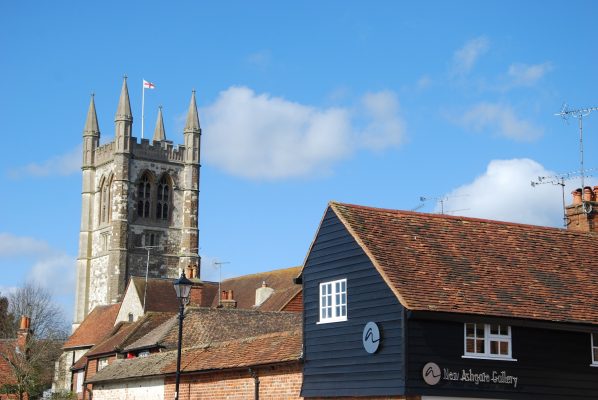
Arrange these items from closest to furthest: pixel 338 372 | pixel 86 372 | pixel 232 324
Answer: pixel 338 372, pixel 232 324, pixel 86 372

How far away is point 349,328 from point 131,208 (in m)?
89.5

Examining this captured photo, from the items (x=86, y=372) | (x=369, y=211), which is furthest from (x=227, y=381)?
(x=86, y=372)

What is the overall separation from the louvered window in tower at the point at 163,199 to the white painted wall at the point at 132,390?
74066mm

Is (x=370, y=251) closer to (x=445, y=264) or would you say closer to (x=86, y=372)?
(x=445, y=264)

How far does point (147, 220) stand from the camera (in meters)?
118

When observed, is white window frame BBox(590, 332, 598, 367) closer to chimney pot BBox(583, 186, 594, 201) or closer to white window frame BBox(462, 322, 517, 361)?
white window frame BBox(462, 322, 517, 361)

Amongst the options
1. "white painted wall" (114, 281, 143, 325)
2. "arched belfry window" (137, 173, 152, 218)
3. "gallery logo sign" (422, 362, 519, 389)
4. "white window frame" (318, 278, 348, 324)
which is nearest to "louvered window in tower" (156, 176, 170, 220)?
"arched belfry window" (137, 173, 152, 218)

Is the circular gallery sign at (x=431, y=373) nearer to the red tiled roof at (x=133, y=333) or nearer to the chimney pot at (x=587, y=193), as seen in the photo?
the chimney pot at (x=587, y=193)

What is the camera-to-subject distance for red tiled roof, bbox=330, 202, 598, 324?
92.8ft

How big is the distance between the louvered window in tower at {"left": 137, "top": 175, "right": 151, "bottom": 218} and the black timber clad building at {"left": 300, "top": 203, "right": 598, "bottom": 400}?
87527 millimetres

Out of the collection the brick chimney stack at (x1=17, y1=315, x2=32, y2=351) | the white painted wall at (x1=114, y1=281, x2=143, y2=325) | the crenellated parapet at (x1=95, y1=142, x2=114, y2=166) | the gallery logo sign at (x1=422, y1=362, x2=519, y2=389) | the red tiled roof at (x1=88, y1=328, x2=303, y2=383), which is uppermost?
the crenellated parapet at (x1=95, y1=142, x2=114, y2=166)

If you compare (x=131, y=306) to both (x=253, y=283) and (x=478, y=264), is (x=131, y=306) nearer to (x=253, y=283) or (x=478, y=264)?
(x=253, y=283)

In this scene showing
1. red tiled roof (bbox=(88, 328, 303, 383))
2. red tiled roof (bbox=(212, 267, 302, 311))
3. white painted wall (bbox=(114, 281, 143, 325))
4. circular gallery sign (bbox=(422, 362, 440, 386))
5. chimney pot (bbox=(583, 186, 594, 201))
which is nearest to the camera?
circular gallery sign (bbox=(422, 362, 440, 386))

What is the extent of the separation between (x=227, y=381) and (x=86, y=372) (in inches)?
1069
